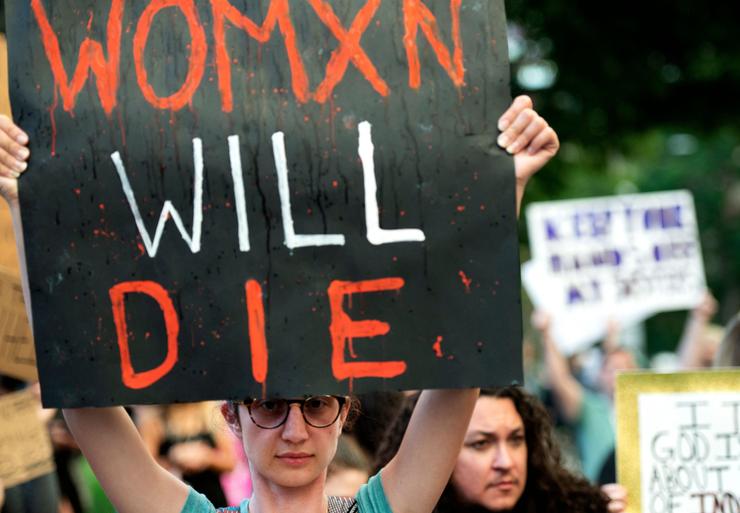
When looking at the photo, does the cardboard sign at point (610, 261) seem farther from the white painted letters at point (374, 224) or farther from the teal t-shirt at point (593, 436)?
the white painted letters at point (374, 224)

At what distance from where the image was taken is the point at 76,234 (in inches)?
104

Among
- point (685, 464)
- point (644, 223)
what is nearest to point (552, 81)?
point (644, 223)

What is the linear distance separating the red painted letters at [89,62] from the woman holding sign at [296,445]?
0.13 metres

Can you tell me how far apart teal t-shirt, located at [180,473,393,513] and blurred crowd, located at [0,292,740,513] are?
332mm

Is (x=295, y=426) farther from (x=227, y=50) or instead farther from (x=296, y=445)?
(x=227, y=50)

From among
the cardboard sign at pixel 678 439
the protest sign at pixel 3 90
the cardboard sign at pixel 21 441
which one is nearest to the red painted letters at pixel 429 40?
the cardboard sign at pixel 678 439

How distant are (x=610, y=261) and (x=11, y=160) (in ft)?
17.3

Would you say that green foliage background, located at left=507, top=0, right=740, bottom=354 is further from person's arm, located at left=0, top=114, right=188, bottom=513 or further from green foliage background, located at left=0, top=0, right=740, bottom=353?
person's arm, located at left=0, top=114, right=188, bottom=513

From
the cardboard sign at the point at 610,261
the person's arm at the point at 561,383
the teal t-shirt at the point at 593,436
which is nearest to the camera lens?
the teal t-shirt at the point at 593,436

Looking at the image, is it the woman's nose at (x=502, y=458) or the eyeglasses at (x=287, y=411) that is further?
the woman's nose at (x=502, y=458)

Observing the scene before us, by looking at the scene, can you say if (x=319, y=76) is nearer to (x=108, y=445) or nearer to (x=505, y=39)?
(x=505, y=39)

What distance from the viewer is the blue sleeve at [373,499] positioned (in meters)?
2.78

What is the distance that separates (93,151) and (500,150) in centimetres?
75

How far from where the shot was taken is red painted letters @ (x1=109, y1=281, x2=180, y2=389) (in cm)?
263
